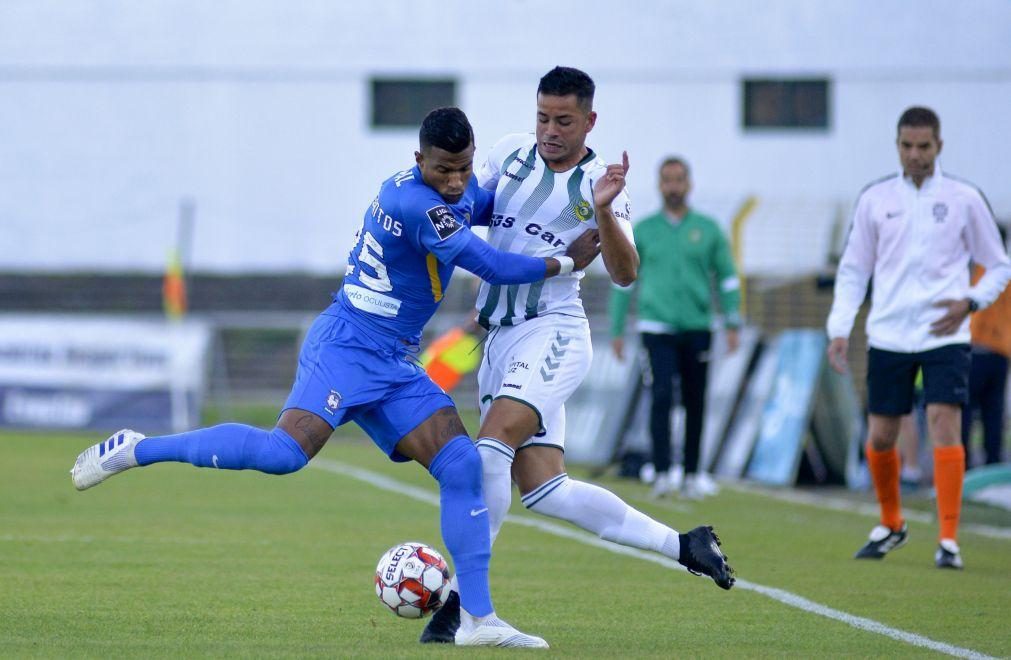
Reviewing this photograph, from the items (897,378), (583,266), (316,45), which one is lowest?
(897,378)

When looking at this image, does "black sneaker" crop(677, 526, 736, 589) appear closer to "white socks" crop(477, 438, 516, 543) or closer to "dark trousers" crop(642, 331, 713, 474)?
"white socks" crop(477, 438, 516, 543)

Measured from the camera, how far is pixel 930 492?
45.7 feet

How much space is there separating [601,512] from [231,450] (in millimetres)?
1483

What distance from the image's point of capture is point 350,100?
32.8m

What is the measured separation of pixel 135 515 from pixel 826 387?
653 cm

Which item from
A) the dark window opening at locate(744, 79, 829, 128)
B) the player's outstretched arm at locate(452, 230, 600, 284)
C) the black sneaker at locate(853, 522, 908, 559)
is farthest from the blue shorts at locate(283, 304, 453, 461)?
the dark window opening at locate(744, 79, 829, 128)

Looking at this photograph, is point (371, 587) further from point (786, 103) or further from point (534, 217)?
point (786, 103)

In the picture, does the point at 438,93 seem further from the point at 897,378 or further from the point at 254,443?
the point at 254,443

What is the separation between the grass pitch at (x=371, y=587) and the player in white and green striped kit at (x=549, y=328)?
0.46 metres

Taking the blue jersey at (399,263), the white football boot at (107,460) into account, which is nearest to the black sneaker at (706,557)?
the blue jersey at (399,263)

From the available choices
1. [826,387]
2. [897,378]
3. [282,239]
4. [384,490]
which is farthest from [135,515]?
[282,239]

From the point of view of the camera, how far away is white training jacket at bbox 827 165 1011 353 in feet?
29.5

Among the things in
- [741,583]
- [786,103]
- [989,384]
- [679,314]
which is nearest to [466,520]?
[741,583]

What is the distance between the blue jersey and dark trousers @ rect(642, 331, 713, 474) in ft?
20.7
